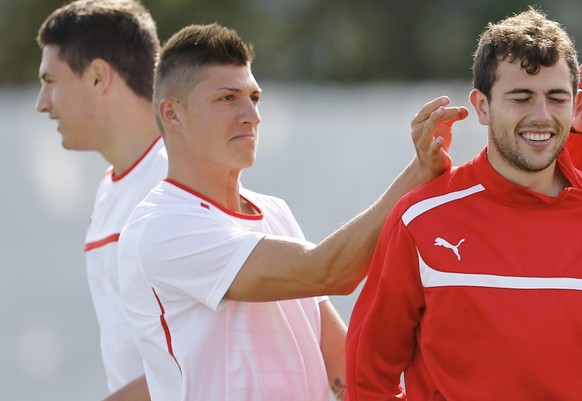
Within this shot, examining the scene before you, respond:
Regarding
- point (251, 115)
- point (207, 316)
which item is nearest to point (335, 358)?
point (207, 316)

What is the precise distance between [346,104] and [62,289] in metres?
2.68

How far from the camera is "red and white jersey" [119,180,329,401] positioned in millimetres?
3490

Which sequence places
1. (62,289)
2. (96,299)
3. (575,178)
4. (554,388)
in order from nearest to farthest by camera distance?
(554,388) < (575,178) < (96,299) < (62,289)

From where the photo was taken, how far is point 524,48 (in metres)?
3.03

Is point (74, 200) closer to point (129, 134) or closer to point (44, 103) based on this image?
point (44, 103)

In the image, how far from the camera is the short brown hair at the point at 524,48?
3.02 meters

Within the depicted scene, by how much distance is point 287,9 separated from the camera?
1945cm

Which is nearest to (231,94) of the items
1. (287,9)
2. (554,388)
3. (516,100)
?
(516,100)

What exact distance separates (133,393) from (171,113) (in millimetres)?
908

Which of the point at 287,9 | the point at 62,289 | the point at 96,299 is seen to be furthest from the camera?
the point at 287,9

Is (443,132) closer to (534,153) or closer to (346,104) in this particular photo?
(534,153)

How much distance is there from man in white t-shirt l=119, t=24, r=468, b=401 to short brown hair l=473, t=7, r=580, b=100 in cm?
14

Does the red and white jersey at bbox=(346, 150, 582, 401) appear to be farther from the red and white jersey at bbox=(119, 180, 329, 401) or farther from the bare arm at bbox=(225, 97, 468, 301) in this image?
the red and white jersey at bbox=(119, 180, 329, 401)

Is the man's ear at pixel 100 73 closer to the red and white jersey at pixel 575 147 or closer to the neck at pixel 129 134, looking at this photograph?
the neck at pixel 129 134
